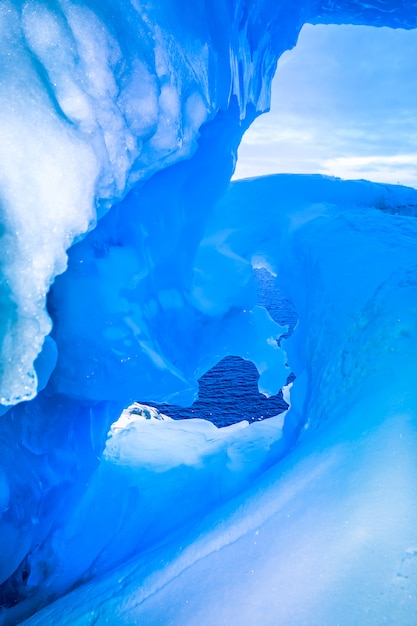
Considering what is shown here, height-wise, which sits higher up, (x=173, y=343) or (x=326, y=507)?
(x=173, y=343)

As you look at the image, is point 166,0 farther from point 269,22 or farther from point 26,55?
point 269,22

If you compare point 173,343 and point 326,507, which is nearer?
point 326,507

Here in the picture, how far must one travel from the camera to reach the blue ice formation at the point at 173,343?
1531mm

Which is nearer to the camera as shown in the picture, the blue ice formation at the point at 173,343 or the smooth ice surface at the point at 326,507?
the smooth ice surface at the point at 326,507

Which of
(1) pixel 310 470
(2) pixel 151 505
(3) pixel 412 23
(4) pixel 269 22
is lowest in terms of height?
(1) pixel 310 470

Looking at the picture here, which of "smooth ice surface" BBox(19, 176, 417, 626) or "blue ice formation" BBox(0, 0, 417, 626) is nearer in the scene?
"smooth ice surface" BBox(19, 176, 417, 626)

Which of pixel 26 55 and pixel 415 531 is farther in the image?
pixel 26 55

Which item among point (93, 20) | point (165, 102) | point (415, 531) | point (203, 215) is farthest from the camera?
point (203, 215)

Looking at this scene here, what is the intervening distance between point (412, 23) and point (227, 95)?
3847 mm

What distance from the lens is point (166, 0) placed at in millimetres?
2246

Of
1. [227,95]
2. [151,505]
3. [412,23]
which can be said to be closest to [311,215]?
[227,95]

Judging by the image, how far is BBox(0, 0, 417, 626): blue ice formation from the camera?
1531 millimetres

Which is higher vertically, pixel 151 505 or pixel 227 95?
pixel 227 95

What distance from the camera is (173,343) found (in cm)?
408
